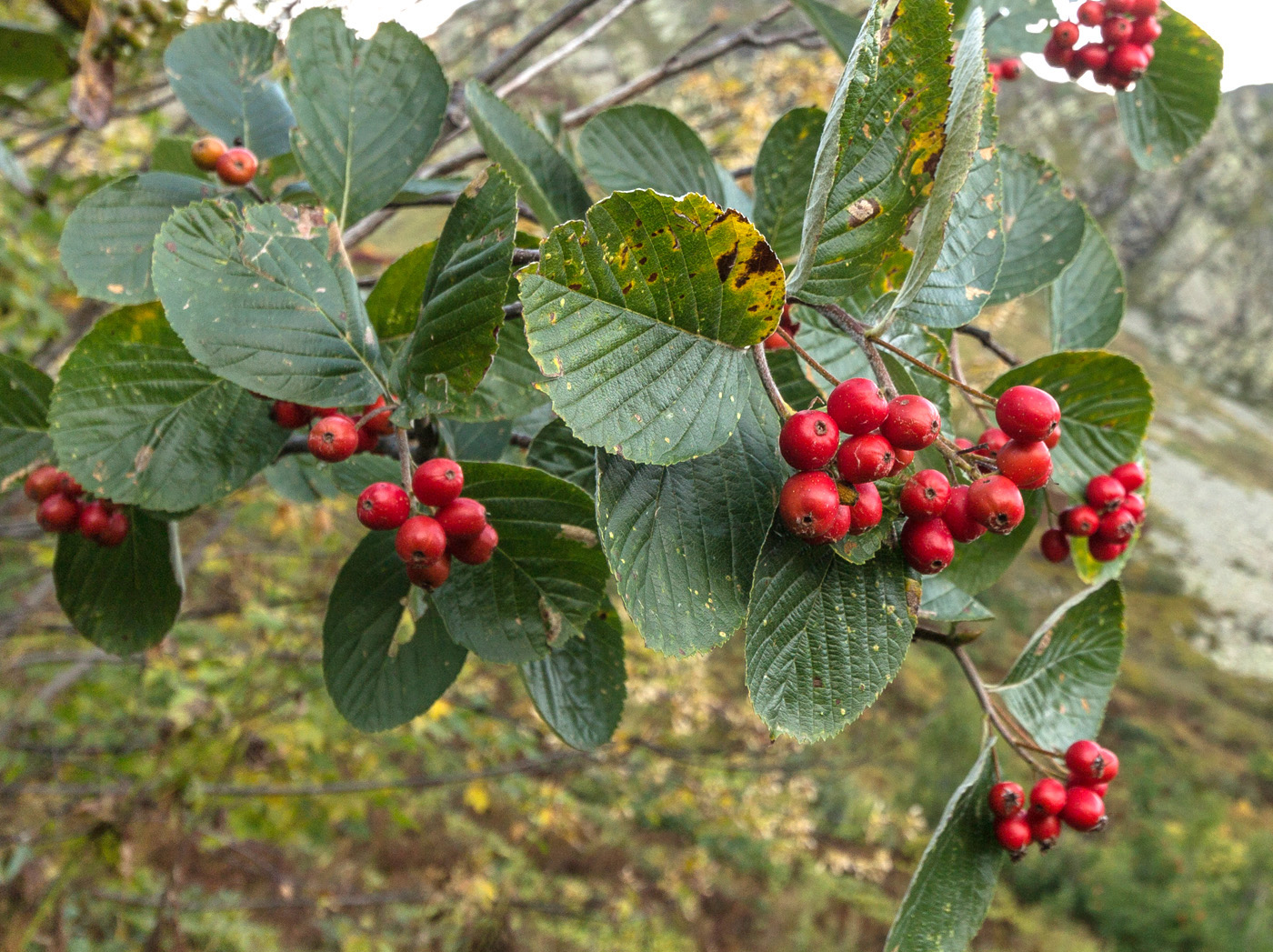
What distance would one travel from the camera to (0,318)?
3.46 metres

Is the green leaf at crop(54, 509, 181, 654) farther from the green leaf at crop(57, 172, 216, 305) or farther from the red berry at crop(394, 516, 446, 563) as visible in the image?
the red berry at crop(394, 516, 446, 563)

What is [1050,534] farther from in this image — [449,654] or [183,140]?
[183,140]

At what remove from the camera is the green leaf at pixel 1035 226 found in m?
1.08

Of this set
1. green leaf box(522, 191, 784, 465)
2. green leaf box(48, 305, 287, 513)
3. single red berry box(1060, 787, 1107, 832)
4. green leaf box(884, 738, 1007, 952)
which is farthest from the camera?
single red berry box(1060, 787, 1107, 832)

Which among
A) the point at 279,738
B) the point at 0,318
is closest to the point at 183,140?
the point at 279,738

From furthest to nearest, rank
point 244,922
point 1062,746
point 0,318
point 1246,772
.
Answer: point 1246,772 < point 244,922 < point 0,318 < point 1062,746

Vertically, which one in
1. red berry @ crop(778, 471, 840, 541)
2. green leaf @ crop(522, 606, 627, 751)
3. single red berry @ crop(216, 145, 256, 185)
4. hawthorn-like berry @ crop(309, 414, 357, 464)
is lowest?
green leaf @ crop(522, 606, 627, 751)

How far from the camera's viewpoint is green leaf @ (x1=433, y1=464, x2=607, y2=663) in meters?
0.75

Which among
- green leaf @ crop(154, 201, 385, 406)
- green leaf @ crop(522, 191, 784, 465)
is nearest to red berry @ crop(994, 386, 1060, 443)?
green leaf @ crop(522, 191, 784, 465)

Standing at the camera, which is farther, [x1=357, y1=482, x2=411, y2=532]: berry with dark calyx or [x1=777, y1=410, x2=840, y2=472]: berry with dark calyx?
[x1=357, y1=482, x2=411, y2=532]: berry with dark calyx

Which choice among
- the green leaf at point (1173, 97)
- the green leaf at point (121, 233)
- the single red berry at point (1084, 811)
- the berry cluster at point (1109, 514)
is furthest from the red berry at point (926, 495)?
the green leaf at point (1173, 97)

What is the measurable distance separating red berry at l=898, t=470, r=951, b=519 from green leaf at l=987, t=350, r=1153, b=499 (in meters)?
0.31

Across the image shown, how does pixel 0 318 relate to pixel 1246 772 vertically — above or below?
above

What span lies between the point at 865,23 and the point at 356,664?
32.6 inches
